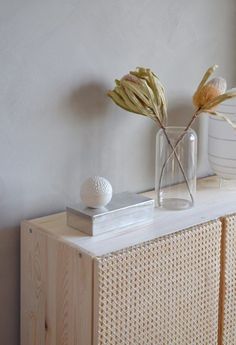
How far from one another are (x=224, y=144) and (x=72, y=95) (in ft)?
1.96

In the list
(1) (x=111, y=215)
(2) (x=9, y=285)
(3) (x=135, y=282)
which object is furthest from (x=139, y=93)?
(2) (x=9, y=285)

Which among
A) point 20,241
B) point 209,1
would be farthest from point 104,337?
point 209,1

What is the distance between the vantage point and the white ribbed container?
1901 millimetres

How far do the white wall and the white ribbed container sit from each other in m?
0.14

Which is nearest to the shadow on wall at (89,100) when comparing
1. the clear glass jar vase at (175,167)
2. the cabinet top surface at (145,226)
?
the clear glass jar vase at (175,167)

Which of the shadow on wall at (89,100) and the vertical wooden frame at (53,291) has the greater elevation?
the shadow on wall at (89,100)

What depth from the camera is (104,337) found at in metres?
1.36

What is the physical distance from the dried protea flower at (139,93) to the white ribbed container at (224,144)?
32cm

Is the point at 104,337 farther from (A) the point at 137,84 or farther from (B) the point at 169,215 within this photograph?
(A) the point at 137,84

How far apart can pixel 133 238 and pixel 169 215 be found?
224 mm

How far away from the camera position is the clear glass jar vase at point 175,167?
1738 millimetres

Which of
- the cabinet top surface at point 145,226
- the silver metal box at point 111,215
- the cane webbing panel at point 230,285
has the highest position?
the silver metal box at point 111,215

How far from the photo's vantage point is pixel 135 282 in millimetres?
1416

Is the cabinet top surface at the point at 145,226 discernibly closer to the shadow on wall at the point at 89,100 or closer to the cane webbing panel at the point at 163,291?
the cane webbing panel at the point at 163,291
